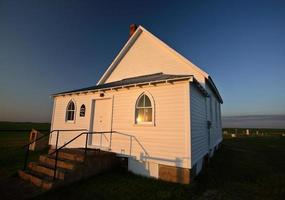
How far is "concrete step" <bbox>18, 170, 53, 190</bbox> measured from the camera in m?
4.78

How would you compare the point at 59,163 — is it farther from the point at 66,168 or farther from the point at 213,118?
the point at 213,118

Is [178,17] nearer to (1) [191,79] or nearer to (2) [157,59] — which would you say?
(2) [157,59]

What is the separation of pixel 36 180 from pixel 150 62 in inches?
334

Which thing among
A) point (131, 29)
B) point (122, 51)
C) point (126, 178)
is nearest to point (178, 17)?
point (131, 29)

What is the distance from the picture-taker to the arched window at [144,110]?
6711 mm

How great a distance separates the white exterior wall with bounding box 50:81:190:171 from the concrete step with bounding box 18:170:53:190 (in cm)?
305

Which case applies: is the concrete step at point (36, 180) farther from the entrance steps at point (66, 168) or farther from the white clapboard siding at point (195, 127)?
the white clapboard siding at point (195, 127)

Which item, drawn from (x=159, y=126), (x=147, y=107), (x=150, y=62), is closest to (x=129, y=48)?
(x=150, y=62)

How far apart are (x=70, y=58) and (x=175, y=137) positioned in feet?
39.7

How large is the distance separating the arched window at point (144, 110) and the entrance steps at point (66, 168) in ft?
7.55

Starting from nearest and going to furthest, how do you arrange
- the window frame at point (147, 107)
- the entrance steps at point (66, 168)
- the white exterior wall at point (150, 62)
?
the entrance steps at point (66, 168)
the window frame at point (147, 107)
the white exterior wall at point (150, 62)

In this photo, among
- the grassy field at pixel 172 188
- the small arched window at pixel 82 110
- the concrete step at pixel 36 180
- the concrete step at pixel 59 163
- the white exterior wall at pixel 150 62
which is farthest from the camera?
the small arched window at pixel 82 110

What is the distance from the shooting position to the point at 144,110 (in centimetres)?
686

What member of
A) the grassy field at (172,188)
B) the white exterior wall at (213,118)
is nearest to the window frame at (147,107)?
the grassy field at (172,188)
